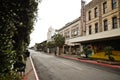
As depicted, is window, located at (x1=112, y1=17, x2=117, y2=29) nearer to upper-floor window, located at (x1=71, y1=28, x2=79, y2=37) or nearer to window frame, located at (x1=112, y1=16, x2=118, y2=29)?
window frame, located at (x1=112, y1=16, x2=118, y2=29)

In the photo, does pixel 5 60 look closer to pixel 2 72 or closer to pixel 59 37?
pixel 2 72

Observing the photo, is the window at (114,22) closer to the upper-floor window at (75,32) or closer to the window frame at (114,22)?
the window frame at (114,22)

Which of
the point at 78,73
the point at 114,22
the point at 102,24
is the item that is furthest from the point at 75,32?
the point at 78,73

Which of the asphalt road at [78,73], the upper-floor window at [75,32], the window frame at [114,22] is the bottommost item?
the asphalt road at [78,73]

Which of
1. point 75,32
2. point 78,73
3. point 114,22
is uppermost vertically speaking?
point 75,32

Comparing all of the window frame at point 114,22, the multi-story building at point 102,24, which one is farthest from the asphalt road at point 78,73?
the window frame at point 114,22

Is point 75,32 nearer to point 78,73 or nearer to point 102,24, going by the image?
point 102,24

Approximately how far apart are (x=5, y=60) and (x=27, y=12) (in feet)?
12.6

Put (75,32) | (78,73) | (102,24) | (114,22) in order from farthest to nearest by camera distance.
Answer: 1. (75,32)
2. (102,24)
3. (114,22)
4. (78,73)

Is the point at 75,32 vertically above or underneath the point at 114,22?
above

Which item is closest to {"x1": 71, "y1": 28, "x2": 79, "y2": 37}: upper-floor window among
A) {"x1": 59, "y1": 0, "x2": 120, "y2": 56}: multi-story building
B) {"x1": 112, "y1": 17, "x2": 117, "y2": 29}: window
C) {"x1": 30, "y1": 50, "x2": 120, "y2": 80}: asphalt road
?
{"x1": 59, "y1": 0, "x2": 120, "y2": 56}: multi-story building

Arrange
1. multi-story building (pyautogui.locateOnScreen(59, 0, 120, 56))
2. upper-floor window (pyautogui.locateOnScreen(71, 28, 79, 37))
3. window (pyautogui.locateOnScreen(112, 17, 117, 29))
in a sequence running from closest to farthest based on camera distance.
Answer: multi-story building (pyautogui.locateOnScreen(59, 0, 120, 56)) → window (pyautogui.locateOnScreen(112, 17, 117, 29)) → upper-floor window (pyautogui.locateOnScreen(71, 28, 79, 37))

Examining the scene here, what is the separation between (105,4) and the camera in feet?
112

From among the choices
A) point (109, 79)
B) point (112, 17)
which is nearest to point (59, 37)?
point (112, 17)
